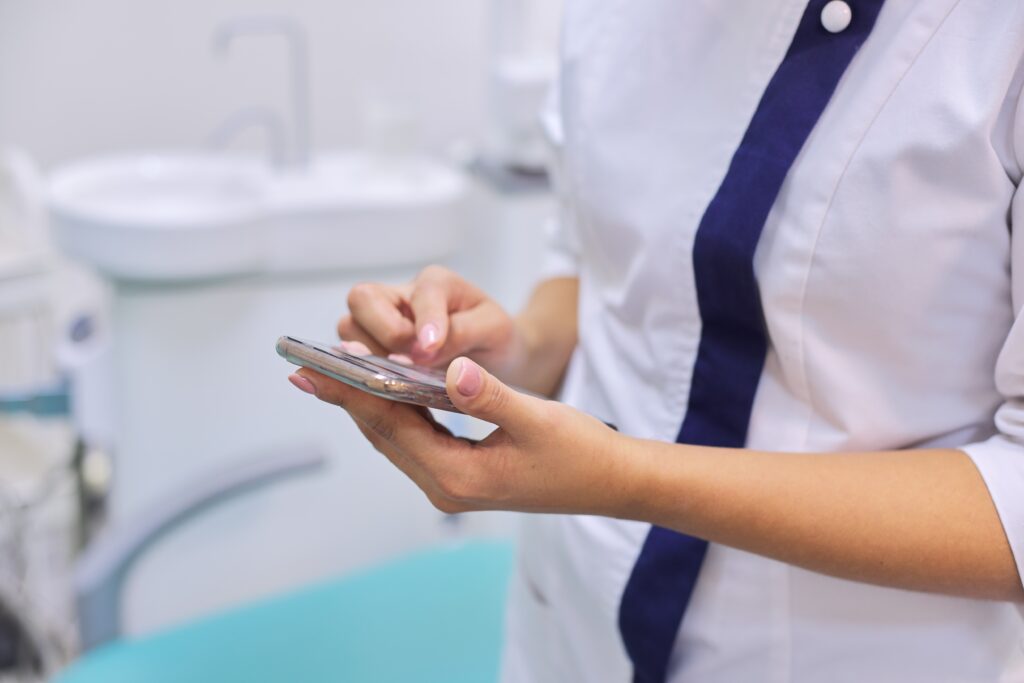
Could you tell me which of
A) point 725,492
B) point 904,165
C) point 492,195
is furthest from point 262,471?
point 904,165

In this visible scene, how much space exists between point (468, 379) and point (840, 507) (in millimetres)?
247

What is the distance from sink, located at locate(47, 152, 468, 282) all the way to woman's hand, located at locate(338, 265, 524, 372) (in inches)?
36.7

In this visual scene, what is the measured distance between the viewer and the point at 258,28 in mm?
1868

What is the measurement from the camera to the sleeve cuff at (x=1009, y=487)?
0.54 m

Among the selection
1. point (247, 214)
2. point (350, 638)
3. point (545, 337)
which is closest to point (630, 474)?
point (545, 337)

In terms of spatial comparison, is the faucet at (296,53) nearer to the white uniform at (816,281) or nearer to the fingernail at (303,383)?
the white uniform at (816,281)

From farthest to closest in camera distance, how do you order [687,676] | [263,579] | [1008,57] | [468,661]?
[263,579] → [468,661] → [687,676] → [1008,57]

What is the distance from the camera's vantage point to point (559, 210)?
855 millimetres

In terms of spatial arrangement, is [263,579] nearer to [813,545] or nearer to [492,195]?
[492,195]

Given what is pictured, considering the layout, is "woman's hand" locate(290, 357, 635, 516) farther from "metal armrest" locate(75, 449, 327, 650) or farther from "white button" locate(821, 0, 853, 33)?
"metal armrest" locate(75, 449, 327, 650)

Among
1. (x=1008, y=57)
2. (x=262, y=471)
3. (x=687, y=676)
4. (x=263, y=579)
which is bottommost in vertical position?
(x=263, y=579)

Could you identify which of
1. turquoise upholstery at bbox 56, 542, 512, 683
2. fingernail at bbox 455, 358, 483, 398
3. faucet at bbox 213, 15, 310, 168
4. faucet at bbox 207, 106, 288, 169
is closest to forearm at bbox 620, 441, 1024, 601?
fingernail at bbox 455, 358, 483, 398

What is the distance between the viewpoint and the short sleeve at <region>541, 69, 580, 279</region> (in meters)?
0.81

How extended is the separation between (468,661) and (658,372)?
2.72 feet
